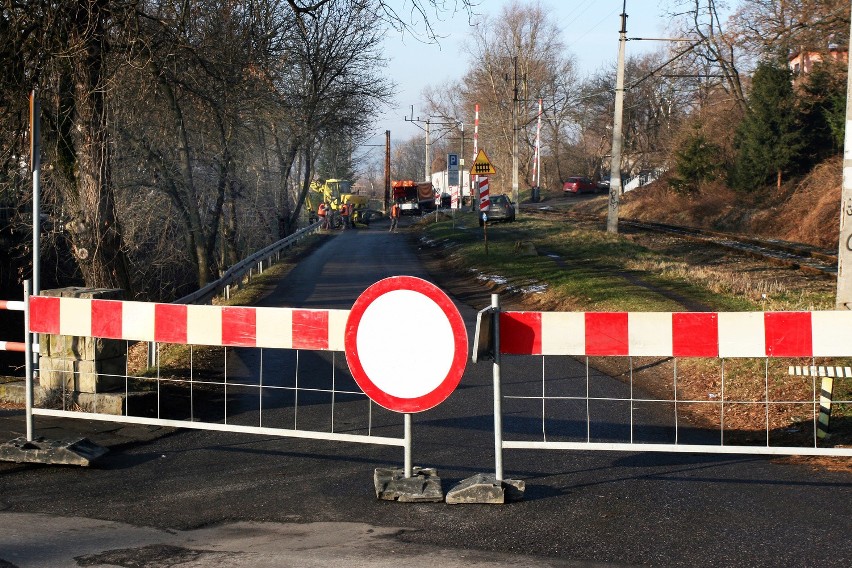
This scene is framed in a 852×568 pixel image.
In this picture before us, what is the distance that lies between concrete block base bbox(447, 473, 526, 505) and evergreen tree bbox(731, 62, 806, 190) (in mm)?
41546

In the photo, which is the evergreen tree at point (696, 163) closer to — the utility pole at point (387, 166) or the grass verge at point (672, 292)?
the grass verge at point (672, 292)

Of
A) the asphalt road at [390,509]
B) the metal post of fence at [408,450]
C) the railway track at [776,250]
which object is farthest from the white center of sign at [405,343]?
the railway track at [776,250]

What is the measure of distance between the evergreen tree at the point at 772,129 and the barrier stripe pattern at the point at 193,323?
1625 inches

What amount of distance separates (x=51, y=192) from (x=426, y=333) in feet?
38.7

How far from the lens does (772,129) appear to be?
146 ft

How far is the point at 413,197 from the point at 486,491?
2719 inches

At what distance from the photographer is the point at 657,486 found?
6141 millimetres

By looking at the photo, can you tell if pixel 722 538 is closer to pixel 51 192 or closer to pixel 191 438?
pixel 191 438

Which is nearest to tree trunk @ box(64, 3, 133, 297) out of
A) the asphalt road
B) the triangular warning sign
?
the asphalt road

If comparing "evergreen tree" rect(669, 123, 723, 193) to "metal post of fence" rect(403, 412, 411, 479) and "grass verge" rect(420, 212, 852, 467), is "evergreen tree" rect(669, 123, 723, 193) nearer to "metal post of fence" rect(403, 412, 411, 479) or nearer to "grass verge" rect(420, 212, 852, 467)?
"grass verge" rect(420, 212, 852, 467)

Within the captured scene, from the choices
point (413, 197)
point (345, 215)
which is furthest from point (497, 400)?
point (413, 197)

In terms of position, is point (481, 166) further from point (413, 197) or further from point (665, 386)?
point (413, 197)

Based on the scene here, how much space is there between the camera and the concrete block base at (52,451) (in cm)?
675

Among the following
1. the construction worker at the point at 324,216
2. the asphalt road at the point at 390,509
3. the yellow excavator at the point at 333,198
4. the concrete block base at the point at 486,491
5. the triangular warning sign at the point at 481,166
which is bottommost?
the asphalt road at the point at 390,509
